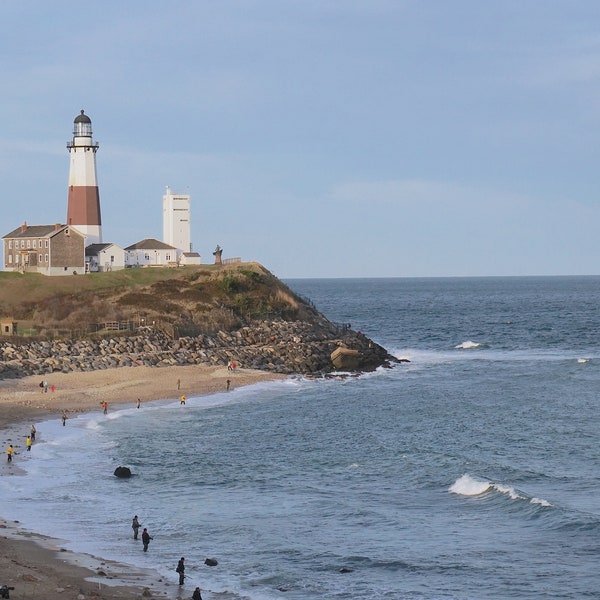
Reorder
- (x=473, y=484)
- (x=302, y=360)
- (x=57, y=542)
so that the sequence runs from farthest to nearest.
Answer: (x=302, y=360) → (x=473, y=484) → (x=57, y=542)

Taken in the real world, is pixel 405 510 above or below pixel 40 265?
below

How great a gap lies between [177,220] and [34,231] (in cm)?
1707

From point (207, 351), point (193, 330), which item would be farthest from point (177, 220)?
point (207, 351)

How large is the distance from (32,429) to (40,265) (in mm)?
49682

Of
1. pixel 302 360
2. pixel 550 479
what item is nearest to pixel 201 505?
pixel 550 479

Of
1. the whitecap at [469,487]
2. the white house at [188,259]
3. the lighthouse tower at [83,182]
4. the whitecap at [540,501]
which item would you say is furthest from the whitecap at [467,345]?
the whitecap at [540,501]

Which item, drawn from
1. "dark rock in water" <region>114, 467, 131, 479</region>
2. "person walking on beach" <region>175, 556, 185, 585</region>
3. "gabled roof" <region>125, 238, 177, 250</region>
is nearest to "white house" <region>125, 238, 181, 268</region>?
"gabled roof" <region>125, 238, 177, 250</region>

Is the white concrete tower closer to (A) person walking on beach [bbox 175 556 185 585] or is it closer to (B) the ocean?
(B) the ocean

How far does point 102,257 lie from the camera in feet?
344

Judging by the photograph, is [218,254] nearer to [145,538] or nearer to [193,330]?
[193,330]

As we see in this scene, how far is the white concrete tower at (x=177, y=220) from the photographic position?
115 metres

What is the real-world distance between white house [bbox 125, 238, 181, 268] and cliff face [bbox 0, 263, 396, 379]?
927 cm

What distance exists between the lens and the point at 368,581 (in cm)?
3369

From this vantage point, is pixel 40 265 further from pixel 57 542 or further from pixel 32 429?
pixel 57 542
